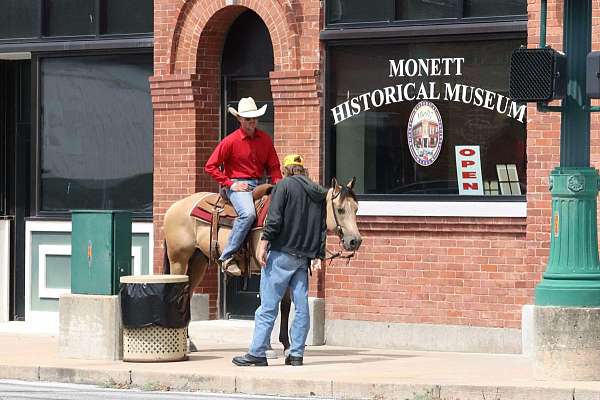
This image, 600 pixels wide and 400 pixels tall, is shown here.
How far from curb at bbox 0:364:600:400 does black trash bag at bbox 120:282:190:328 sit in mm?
893

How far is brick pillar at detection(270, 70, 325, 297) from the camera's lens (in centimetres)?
1939

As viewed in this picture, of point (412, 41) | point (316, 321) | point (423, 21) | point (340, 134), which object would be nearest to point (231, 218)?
point (316, 321)

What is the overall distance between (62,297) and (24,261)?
514cm

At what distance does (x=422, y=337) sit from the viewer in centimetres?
1864

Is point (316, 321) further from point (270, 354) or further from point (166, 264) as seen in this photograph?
point (270, 354)

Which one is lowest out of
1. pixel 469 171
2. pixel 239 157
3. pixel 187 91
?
pixel 469 171

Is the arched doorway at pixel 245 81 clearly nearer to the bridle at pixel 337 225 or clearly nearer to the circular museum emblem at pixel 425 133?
the circular museum emblem at pixel 425 133

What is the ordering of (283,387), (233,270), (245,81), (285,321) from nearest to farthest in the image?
(283,387)
(233,270)
(285,321)
(245,81)

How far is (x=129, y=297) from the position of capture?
662 inches

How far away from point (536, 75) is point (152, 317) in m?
4.76

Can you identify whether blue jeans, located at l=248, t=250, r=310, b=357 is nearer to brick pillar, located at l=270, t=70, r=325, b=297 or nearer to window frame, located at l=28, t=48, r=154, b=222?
brick pillar, located at l=270, t=70, r=325, b=297

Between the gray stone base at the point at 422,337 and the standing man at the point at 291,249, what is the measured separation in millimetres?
2560

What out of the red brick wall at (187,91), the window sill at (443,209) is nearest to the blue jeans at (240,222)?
the window sill at (443,209)

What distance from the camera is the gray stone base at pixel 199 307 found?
67.4 feet
